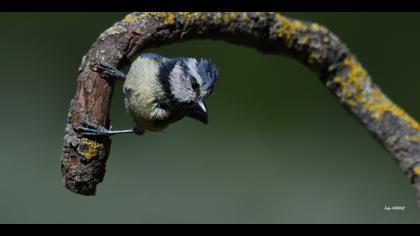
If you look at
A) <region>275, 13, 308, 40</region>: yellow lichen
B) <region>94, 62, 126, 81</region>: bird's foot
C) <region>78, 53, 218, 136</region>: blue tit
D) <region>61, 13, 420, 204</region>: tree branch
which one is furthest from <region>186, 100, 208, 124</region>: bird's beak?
<region>94, 62, 126, 81</region>: bird's foot

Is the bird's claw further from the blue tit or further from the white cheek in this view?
the white cheek

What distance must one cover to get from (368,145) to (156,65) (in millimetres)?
1606

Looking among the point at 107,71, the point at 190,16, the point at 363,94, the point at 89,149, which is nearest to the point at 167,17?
the point at 190,16

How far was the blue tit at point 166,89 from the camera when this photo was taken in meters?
3.08

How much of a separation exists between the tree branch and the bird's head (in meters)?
0.21

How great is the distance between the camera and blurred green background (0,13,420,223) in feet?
13.3

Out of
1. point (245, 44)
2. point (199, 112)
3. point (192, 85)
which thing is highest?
point (245, 44)

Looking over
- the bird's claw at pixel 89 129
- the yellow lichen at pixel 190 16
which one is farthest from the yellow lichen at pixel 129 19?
the bird's claw at pixel 89 129

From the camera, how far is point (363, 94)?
3.00 metres

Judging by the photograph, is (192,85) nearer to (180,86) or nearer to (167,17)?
(180,86)

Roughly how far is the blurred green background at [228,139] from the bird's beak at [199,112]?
985 mm

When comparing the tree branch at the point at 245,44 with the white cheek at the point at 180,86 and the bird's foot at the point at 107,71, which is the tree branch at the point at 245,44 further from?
the white cheek at the point at 180,86

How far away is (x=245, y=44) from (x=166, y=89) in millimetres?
424

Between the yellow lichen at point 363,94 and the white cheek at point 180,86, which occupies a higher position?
the white cheek at point 180,86
